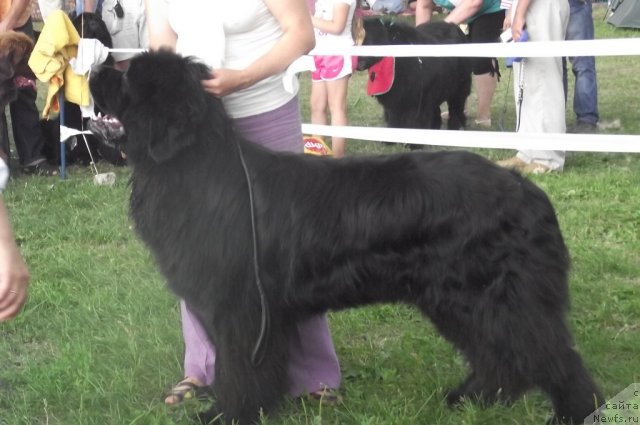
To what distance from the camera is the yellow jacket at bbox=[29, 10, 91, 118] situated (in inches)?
292

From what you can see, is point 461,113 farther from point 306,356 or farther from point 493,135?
point 306,356

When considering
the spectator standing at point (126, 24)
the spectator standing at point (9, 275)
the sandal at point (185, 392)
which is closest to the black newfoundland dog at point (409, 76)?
the spectator standing at point (126, 24)

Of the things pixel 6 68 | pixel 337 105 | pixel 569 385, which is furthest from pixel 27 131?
A: pixel 569 385

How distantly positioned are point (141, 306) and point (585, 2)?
6.02 m

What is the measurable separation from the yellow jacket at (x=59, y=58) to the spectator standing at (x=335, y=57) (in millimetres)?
2256

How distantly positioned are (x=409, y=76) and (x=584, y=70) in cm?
191

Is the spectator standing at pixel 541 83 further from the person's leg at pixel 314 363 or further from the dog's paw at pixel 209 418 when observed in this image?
the dog's paw at pixel 209 418

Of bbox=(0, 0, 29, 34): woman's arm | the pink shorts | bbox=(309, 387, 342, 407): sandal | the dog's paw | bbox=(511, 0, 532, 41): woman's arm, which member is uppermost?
bbox=(0, 0, 29, 34): woman's arm

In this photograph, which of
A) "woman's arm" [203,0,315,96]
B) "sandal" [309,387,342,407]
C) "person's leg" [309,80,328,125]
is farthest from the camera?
"person's leg" [309,80,328,125]

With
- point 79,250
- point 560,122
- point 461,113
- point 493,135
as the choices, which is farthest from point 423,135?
point 79,250

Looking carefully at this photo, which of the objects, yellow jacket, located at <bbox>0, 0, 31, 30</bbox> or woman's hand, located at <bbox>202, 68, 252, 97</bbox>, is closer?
woman's hand, located at <bbox>202, 68, 252, 97</bbox>

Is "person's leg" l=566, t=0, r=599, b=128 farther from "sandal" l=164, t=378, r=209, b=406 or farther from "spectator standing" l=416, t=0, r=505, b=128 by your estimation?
"sandal" l=164, t=378, r=209, b=406

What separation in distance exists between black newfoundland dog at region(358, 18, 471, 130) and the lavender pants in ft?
18.0

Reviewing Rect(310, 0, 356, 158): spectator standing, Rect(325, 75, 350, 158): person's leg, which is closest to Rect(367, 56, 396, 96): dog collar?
Rect(310, 0, 356, 158): spectator standing
